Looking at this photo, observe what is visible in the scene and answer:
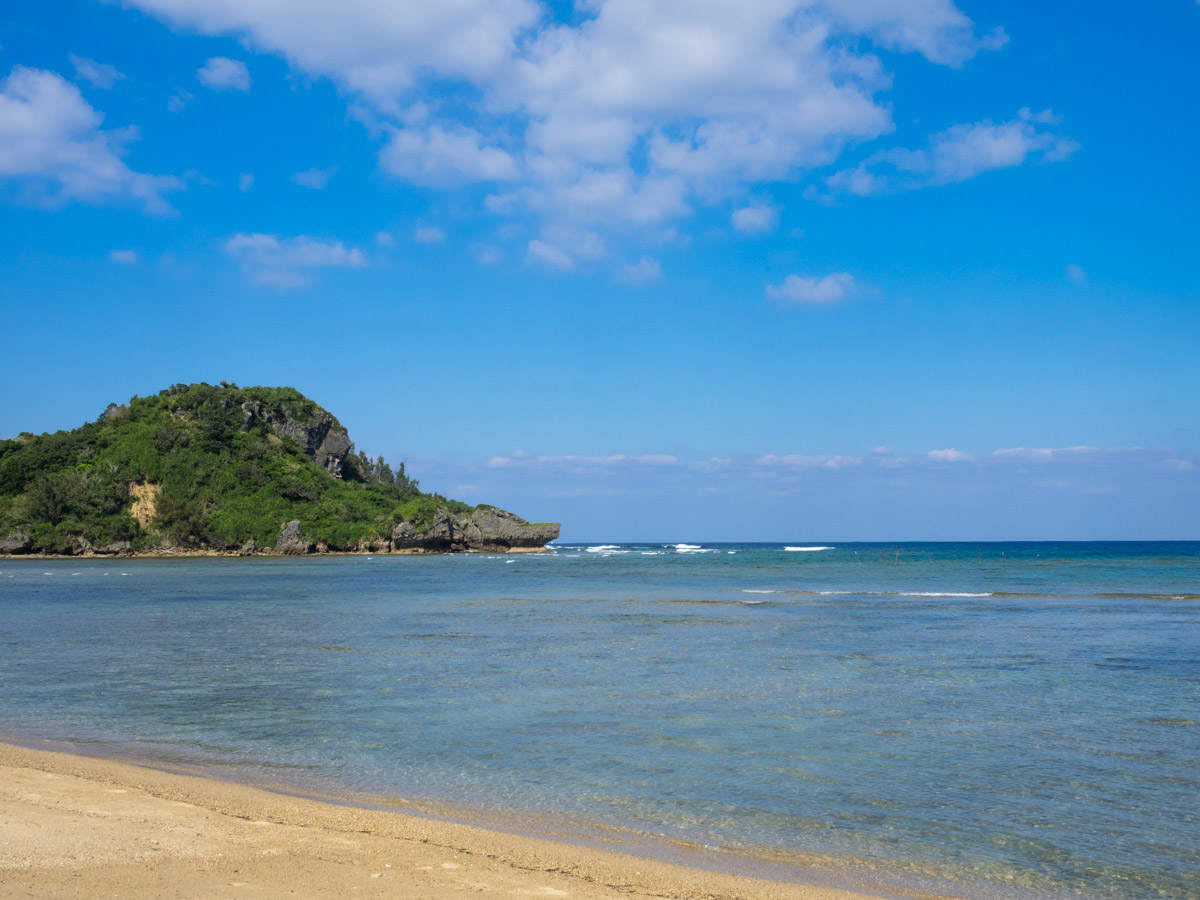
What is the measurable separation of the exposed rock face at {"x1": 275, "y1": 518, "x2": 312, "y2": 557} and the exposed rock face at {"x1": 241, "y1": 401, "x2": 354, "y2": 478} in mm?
22116

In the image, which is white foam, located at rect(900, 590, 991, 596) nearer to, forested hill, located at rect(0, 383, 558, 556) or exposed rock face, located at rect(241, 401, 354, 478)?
forested hill, located at rect(0, 383, 558, 556)

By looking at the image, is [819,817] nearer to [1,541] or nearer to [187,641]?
[187,641]

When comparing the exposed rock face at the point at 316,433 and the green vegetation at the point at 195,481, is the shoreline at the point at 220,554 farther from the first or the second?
the exposed rock face at the point at 316,433

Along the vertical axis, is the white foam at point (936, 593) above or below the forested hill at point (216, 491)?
below

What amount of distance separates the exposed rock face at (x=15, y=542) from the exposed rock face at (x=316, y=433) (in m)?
33.7

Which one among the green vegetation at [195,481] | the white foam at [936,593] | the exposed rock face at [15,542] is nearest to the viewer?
the white foam at [936,593]

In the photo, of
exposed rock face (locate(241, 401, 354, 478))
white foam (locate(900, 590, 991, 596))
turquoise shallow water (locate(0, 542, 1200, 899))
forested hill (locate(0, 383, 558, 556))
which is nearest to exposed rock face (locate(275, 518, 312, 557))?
forested hill (locate(0, 383, 558, 556))

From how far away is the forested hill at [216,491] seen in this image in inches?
3962

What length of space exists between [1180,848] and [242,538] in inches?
4352

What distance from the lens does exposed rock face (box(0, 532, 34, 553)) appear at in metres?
95.7

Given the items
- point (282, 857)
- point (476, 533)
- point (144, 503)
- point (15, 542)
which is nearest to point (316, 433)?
point (144, 503)

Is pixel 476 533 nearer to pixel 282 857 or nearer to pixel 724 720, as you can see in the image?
pixel 724 720

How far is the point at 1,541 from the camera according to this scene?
9575 centimetres

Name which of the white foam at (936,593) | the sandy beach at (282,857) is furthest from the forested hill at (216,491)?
the sandy beach at (282,857)
